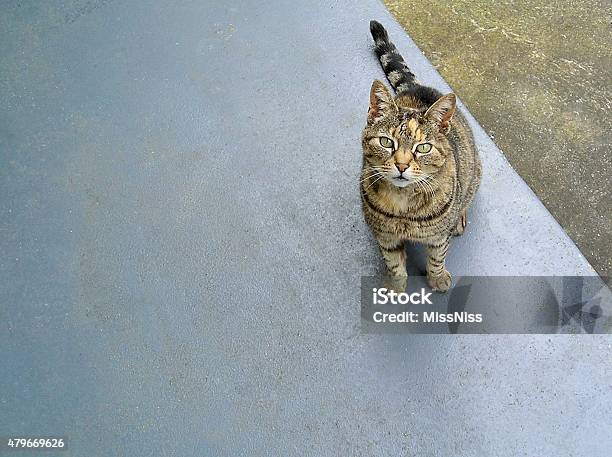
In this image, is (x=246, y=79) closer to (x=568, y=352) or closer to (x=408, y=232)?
(x=408, y=232)

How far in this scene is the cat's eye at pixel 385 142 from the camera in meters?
1.79

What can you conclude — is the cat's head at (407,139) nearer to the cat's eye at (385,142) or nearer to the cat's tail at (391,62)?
the cat's eye at (385,142)

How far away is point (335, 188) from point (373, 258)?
34cm

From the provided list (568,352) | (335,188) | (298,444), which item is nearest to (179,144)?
(335,188)

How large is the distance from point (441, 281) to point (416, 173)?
51cm

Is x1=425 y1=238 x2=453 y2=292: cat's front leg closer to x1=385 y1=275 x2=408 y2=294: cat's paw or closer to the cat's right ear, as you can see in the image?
x1=385 y1=275 x2=408 y2=294: cat's paw

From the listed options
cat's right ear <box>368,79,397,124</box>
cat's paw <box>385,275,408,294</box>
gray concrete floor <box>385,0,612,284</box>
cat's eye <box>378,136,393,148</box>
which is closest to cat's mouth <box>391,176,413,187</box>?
cat's eye <box>378,136,393,148</box>

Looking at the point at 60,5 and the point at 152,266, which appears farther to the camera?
the point at 60,5

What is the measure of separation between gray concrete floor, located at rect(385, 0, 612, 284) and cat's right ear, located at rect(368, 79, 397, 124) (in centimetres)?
86

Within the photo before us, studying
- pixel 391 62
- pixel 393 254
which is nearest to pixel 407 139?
pixel 393 254

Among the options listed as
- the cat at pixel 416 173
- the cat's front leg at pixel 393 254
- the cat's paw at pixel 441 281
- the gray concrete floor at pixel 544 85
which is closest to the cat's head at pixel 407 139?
the cat at pixel 416 173

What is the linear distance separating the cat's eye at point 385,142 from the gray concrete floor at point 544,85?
2.87 ft

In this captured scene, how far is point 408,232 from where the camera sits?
1.93m

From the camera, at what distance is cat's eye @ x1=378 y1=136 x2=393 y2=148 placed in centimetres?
179
